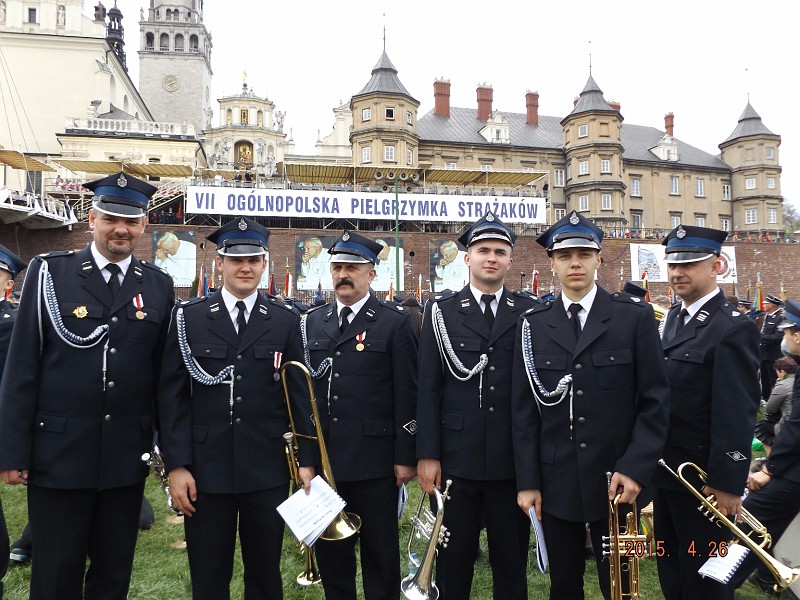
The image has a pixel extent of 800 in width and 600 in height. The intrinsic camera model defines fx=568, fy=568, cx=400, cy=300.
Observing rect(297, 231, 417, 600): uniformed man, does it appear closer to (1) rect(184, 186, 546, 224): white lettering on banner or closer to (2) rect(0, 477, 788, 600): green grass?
(2) rect(0, 477, 788, 600): green grass

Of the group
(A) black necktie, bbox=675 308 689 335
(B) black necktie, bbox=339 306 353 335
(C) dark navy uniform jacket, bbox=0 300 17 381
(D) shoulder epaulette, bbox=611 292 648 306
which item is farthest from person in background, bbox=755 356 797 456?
(C) dark navy uniform jacket, bbox=0 300 17 381

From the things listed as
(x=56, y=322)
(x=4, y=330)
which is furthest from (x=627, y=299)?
(x=4, y=330)

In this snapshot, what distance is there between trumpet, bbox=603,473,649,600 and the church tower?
8323 centimetres

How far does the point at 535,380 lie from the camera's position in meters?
3.65

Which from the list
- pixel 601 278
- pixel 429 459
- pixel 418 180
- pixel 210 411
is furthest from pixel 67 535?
pixel 418 180

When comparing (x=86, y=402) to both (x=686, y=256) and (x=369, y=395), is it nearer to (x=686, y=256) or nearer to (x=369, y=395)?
(x=369, y=395)

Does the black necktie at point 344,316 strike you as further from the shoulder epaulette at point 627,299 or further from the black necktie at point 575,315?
the shoulder epaulette at point 627,299

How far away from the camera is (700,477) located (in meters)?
3.74

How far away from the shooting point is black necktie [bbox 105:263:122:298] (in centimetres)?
379

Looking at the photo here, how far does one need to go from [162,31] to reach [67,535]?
3651 inches

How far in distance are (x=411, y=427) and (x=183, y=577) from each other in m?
2.72

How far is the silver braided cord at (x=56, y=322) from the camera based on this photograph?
3555 mm

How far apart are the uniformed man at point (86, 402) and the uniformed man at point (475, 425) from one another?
1.94 metres

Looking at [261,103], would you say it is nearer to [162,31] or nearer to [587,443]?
[162,31]
